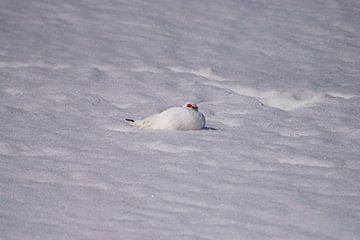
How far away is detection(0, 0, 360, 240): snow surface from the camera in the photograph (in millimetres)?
4262

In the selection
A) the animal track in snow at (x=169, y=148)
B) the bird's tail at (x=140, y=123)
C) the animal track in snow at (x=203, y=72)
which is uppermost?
the animal track in snow at (x=169, y=148)

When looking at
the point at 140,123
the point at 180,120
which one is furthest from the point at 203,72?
the point at 180,120

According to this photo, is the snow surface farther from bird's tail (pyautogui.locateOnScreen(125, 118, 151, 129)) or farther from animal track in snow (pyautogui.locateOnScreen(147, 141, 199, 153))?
bird's tail (pyautogui.locateOnScreen(125, 118, 151, 129))

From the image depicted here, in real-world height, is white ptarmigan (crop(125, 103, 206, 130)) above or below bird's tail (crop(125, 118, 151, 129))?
above

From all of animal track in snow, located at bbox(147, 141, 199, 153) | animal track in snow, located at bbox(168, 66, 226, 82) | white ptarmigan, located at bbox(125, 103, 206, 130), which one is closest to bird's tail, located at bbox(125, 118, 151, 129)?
white ptarmigan, located at bbox(125, 103, 206, 130)

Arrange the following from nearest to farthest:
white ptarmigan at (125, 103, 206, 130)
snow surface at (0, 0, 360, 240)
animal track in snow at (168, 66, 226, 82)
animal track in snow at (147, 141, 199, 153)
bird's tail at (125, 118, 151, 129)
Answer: snow surface at (0, 0, 360, 240) < animal track in snow at (147, 141, 199, 153) < white ptarmigan at (125, 103, 206, 130) < bird's tail at (125, 118, 151, 129) < animal track in snow at (168, 66, 226, 82)

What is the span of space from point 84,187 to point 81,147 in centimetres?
97

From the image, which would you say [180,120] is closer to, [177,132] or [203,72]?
[177,132]

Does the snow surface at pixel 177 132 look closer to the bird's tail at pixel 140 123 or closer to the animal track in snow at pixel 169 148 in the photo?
the animal track in snow at pixel 169 148

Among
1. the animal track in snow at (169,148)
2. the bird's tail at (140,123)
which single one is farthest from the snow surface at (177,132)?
the bird's tail at (140,123)

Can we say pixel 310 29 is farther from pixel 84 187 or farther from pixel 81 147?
pixel 84 187

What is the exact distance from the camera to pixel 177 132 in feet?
20.1

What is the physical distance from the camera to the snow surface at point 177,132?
426 centimetres

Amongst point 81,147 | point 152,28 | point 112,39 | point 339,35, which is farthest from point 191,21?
point 81,147
